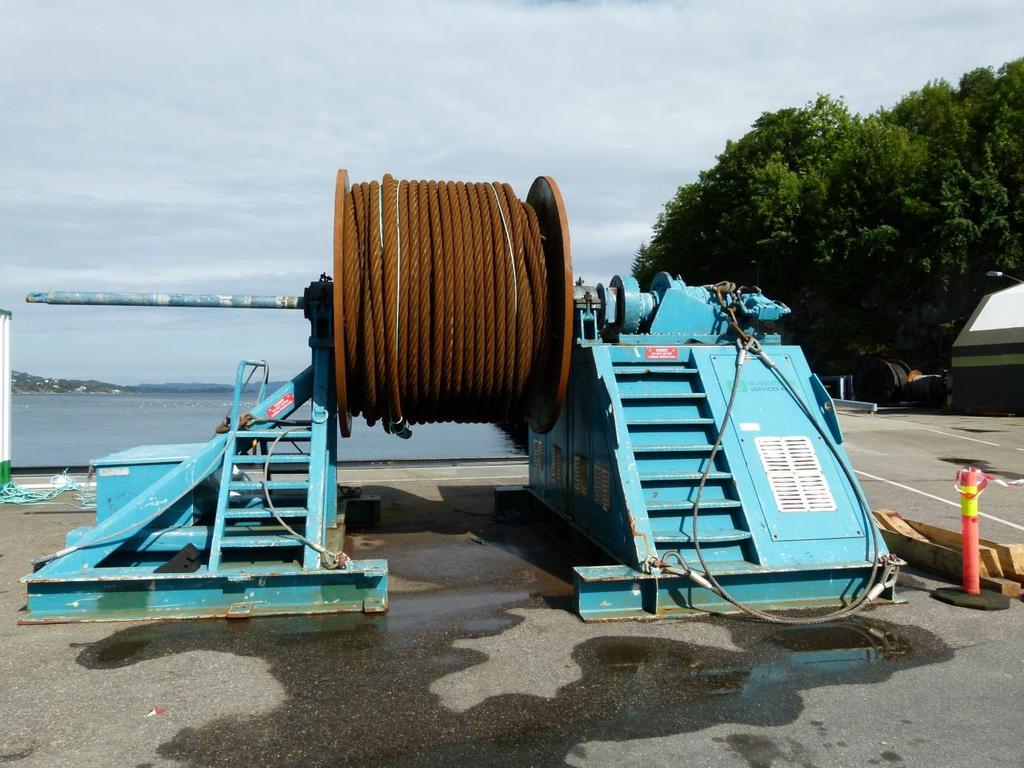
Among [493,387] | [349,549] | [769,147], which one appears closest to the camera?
[493,387]

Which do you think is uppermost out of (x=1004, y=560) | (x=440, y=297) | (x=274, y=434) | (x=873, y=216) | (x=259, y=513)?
(x=873, y=216)

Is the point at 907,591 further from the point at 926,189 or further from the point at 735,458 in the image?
the point at 926,189

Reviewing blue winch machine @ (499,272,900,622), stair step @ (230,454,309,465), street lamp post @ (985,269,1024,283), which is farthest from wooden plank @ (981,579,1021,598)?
street lamp post @ (985,269,1024,283)

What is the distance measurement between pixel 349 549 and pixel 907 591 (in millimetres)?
4555

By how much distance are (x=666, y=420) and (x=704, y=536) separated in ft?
3.06

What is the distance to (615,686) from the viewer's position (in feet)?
13.7

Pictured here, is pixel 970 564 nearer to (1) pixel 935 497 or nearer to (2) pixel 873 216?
(1) pixel 935 497

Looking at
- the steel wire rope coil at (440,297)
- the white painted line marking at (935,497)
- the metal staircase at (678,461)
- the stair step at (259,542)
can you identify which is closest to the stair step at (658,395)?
the metal staircase at (678,461)

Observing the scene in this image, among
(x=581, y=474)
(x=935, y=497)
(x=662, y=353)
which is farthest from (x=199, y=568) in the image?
(x=935, y=497)

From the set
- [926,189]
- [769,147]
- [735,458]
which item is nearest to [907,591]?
[735,458]

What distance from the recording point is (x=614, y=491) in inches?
233

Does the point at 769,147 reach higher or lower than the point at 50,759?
higher

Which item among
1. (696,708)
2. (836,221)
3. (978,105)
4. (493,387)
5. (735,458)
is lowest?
(696,708)

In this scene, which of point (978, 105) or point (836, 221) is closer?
point (978, 105)
